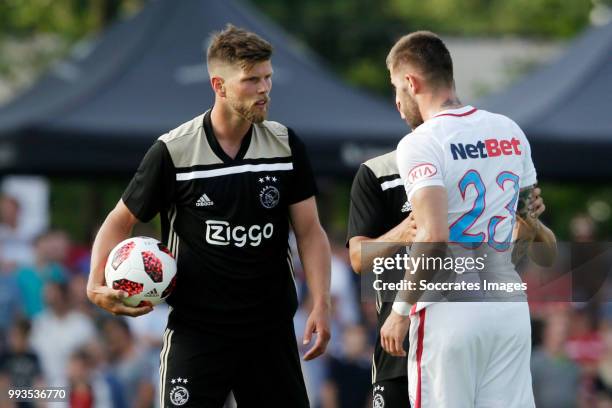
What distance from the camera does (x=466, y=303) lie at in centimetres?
523

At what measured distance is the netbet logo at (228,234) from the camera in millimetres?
5926

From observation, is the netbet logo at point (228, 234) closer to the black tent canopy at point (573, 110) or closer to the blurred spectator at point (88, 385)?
the blurred spectator at point (88, 385)

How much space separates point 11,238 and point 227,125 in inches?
319

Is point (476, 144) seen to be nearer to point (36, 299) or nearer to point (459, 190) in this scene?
point (459, 190)

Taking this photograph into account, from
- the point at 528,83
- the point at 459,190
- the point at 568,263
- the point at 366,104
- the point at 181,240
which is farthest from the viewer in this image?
the point at 528,83

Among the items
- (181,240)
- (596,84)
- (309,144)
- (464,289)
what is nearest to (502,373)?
(464,289)

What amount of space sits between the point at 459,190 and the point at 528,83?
9820 millimetres

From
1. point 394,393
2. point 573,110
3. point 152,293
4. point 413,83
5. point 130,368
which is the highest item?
point 573,110

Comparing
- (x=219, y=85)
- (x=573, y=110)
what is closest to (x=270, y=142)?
(x=219, y=85)

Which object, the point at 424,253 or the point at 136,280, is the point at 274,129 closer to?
the point at 136,280

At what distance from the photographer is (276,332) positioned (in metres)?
6.08

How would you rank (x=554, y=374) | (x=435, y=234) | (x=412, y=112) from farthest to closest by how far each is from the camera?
(x=554, y=374) < (x=412, y=112) < (x=435, y=234)

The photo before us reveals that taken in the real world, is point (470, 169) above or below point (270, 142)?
below

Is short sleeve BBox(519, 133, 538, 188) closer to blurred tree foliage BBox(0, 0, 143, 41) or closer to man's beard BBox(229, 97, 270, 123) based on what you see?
man's beard BBox(229, 97, 270, 123)
